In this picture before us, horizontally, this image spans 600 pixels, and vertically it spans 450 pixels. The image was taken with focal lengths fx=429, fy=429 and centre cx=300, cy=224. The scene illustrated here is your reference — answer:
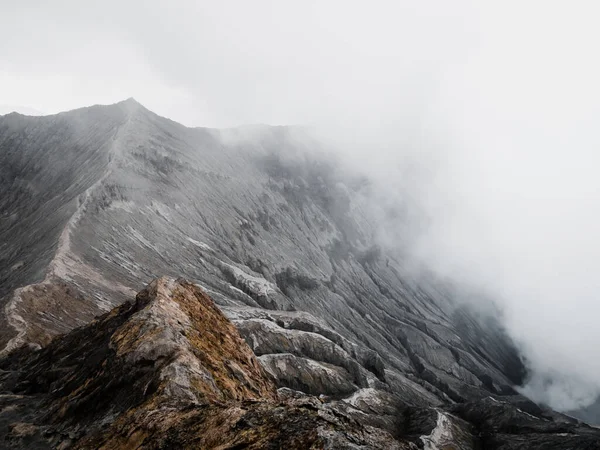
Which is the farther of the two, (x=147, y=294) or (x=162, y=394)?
(x=147, y=294)

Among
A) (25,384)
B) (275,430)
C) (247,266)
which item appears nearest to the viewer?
(275,430)

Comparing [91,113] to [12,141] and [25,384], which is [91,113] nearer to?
[12,141]

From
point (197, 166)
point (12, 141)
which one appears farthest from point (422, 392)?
point (12, 141)

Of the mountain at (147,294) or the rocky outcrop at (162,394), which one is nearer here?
the rocky outcrop at (162,394)

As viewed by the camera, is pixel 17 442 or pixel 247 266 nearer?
pixel 17 442

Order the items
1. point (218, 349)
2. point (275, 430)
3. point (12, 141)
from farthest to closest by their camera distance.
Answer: point (12, 141) < point (218, 349) < point (275, 430)

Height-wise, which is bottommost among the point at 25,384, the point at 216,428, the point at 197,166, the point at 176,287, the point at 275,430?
the point at 25,384

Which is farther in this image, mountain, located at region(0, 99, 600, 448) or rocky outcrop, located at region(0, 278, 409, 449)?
mountain, located at region(0, 99, 600, 448)

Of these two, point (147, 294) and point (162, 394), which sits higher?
point (147, 294)

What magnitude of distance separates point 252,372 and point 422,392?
13990 centimetres

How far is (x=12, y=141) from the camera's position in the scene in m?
186

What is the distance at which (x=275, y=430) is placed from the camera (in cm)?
1111

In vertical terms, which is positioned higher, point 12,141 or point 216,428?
point 12,141

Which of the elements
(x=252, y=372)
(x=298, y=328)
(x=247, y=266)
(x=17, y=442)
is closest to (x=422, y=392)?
(x=298, y=328)
